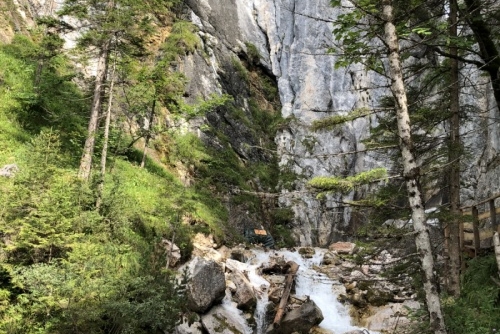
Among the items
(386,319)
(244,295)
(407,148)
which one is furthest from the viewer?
(386,319)

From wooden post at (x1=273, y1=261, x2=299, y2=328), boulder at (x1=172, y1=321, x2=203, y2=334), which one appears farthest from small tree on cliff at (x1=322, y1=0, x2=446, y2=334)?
boulder at (x1=172, y1=321, x2=203, y2=334)

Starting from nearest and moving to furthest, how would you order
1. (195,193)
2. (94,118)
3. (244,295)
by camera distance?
(94,118) < (244,295) < (195,193)

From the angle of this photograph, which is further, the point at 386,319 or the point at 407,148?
the point at 386,319

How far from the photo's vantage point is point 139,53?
1260 centimetres

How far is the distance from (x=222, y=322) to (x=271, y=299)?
8.86 ft

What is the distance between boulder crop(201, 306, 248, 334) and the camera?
1045cm

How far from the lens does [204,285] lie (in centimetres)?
1101

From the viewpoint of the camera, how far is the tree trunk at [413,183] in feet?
15.2

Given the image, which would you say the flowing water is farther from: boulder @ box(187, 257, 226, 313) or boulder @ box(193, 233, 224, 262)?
boulder @ box(187, 257, 226, 313)

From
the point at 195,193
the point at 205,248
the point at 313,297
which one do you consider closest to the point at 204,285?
the point at 205,248

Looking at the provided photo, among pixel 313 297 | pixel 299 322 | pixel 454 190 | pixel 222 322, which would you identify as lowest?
pixel 313 297

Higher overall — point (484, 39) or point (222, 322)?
point (484, 39)

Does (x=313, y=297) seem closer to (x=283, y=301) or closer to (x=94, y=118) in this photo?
(x=283, y=301)

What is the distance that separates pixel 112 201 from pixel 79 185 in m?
0.92
